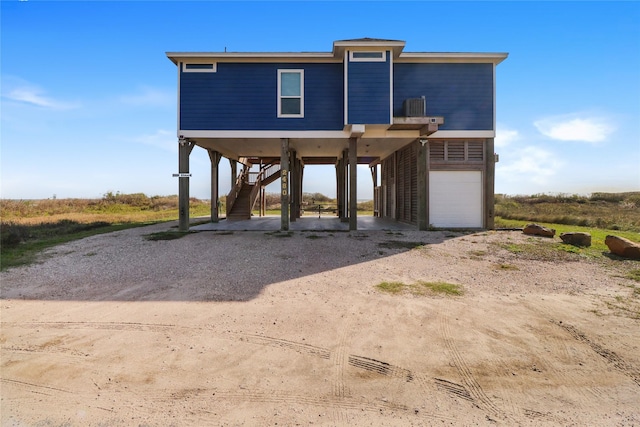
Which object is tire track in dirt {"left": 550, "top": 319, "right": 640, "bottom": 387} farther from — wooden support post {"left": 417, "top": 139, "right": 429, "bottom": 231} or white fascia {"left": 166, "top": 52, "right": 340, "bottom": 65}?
white fascia {"left": 166, "top": 52, "right": 340, "bottom": 65}

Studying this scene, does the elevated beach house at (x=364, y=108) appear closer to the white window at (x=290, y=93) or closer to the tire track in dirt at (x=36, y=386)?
the white window at (x=290, y=93)

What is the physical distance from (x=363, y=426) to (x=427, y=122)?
11001 mm

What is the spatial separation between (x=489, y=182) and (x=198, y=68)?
12.7 meters

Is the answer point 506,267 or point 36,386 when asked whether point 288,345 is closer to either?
point 36,386

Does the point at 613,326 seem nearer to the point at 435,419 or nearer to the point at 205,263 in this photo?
the point at 435,419

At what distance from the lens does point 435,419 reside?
2654 mm

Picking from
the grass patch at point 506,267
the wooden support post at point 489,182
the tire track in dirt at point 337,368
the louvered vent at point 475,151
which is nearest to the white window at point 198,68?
the tire track in dirt at point 337,368

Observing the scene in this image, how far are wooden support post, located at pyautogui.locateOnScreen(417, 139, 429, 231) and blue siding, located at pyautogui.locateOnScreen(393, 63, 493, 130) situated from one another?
118 centimetres

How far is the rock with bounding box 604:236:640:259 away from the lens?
802 centimetres

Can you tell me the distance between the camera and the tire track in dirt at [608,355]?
10.7ft

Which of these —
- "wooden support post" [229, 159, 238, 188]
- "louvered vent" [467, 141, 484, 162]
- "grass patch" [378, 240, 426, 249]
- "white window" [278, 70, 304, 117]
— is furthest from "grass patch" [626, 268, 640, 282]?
"wooden support post" [229, 159, 238, 188]

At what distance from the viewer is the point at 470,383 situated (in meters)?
3.12

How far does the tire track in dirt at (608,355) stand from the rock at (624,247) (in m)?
5.93

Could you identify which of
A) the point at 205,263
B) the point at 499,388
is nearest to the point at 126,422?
the point at 499,388
